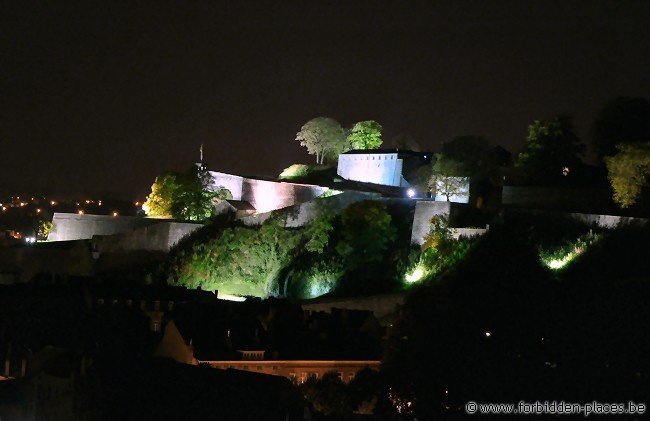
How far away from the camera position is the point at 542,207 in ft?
174

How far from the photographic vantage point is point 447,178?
2331 inches

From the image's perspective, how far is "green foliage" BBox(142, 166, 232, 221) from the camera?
217 feet

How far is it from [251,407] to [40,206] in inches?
4096

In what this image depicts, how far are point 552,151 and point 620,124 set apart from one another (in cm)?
400

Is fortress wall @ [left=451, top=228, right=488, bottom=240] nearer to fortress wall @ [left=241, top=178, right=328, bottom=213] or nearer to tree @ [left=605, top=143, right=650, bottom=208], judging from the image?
tree @ [left=605, top=143, right=650, bottom=208]

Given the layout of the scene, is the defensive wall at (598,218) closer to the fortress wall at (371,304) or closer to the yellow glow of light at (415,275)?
the yellow glow of light at (415,275)

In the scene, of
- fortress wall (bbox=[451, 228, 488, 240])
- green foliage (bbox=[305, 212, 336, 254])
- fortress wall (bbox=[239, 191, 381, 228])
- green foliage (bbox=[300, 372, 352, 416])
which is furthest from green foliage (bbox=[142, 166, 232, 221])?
green foliage (bbox=[300, 372, 352, 416])

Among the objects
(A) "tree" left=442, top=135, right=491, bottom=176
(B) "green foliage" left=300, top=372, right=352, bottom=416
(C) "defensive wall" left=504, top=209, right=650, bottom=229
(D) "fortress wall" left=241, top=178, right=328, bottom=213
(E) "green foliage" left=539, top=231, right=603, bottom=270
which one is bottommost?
(B) "green foliage" left=300, top=372, right=352, bottom=416

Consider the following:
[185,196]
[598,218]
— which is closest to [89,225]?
[185,196]

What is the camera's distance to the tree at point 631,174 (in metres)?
50.5

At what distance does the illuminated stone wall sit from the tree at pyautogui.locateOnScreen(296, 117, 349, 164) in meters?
4.56

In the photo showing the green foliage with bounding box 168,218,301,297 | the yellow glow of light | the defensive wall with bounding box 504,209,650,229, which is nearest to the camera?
the defensive wall with bounding box 504,209,650,229

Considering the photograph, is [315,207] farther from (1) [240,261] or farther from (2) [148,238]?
(2) [148,238]

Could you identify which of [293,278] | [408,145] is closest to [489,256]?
[293,278]
